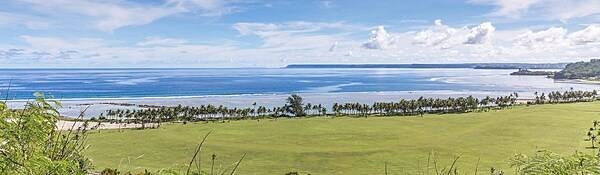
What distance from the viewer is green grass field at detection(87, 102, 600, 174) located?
5344 centimetres

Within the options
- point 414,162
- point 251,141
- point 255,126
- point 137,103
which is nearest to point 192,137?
point 251,141

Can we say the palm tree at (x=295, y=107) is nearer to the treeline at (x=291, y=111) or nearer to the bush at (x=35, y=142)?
the treeline at (x=291, y=111)

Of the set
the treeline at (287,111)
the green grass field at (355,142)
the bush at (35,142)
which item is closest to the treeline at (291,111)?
the treeline at (287,111)

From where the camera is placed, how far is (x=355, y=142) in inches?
2687

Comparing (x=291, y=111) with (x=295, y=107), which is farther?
(x=295, y=107)

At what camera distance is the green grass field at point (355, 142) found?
2104 inches

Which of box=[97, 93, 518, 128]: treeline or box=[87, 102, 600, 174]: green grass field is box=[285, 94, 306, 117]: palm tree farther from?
box=[87, 102, 600, 174]: green grass field

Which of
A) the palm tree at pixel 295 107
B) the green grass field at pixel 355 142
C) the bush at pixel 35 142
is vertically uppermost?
the palm tree at pixel 295 107

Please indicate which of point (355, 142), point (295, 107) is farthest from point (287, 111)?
point (355, 142)

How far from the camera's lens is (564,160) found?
21.7 ft

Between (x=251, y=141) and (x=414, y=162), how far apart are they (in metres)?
24.2

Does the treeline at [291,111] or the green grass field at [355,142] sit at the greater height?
the treeline at [291,111]

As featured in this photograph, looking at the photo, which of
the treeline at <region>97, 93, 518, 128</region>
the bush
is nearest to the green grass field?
the treeline at <region>97, 93, 518, 128</region>

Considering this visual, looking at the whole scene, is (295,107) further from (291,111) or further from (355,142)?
(355,142)
